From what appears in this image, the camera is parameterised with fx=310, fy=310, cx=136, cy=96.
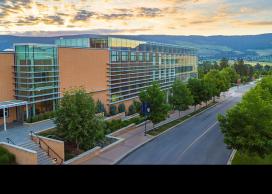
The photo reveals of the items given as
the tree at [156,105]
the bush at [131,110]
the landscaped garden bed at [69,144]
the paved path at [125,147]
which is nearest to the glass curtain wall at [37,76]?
the landscaped garden bed at [69,144]

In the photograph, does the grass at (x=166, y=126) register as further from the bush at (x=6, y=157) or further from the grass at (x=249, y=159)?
the bush at (x=6, y=157)

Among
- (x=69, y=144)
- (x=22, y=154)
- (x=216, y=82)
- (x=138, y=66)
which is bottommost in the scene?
(x=69, y=144)

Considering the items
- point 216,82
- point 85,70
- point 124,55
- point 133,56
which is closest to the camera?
point 85,70

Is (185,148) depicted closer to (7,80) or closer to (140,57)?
(7,80)

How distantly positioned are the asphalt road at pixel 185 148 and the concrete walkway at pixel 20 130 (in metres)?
6.43

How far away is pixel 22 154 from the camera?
1616cm

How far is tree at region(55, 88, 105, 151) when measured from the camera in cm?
1827

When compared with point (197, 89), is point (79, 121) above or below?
below

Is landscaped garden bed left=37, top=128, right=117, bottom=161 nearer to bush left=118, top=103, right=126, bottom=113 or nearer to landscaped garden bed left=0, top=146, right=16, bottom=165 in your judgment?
landscaped garden bed left=0, top=146, right=16, bottom=165

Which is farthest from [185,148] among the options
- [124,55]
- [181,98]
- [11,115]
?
[124,55]

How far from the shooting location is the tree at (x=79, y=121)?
719 inches

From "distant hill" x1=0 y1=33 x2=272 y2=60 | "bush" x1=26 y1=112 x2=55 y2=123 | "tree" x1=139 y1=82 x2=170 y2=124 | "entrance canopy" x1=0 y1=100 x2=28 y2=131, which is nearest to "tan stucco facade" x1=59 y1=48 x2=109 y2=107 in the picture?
"bush" x1=26 y1=112 x2=55 y2=123

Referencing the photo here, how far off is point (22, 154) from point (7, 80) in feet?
30.6
